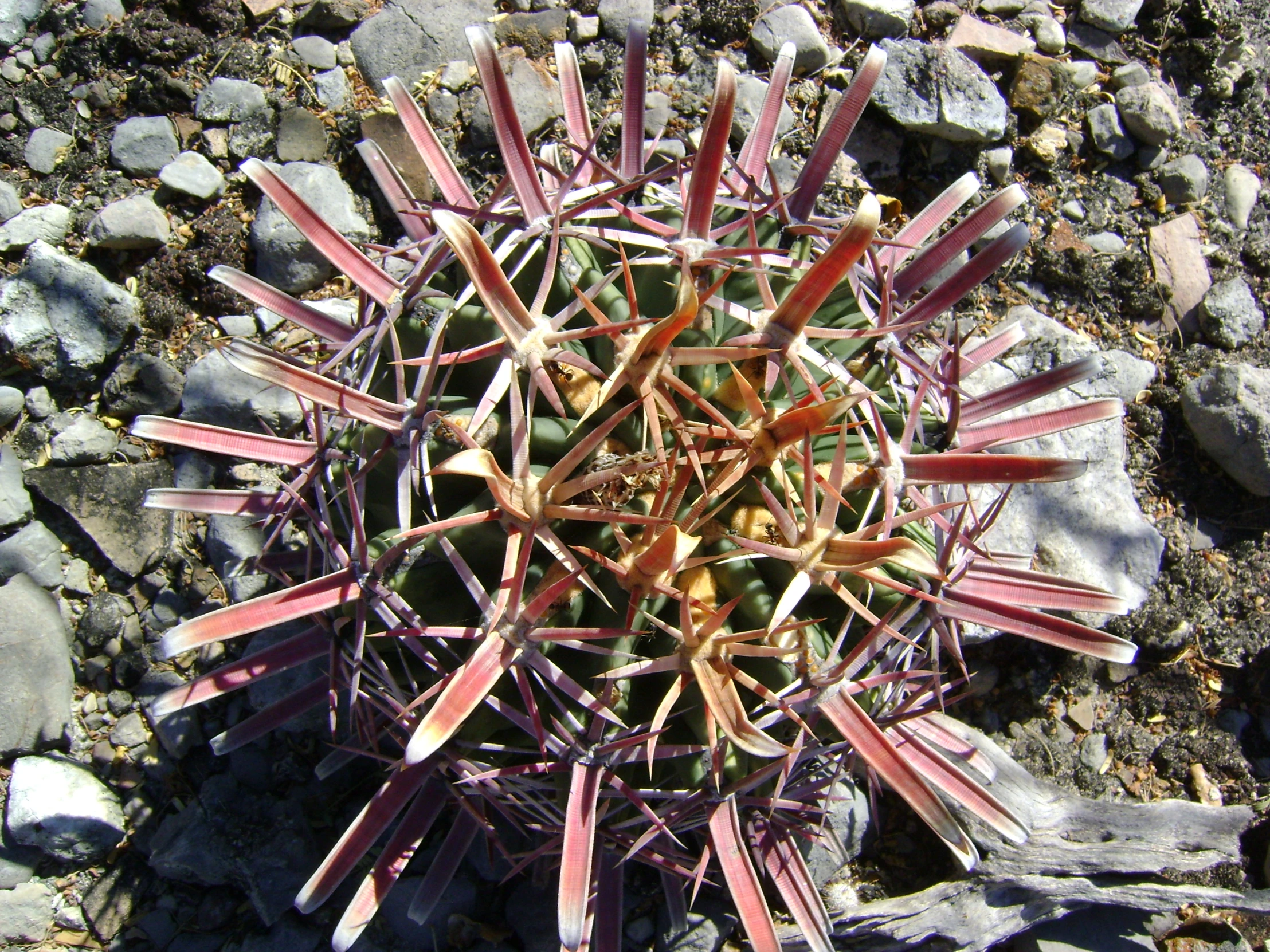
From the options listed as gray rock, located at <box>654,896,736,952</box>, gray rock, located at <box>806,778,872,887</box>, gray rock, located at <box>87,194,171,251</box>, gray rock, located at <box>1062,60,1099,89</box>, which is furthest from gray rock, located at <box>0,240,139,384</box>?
gray rock, located at <box>1062,60,1099,89</box>

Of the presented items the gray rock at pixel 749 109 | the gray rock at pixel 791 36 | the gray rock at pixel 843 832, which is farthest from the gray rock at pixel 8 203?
the gray rock at pixel 843 832

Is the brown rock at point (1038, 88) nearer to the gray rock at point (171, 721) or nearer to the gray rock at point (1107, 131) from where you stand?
the gray rock at point (1107, 131)

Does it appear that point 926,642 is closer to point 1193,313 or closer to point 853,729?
point 853,729

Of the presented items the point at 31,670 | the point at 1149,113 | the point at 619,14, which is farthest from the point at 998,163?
the point at 31,670

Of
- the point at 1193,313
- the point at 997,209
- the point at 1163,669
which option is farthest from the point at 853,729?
the point at 1193,313

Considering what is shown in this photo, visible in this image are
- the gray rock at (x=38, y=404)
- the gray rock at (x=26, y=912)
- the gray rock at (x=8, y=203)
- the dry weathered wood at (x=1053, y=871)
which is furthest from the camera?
the gray rock at (x=8, y=203)

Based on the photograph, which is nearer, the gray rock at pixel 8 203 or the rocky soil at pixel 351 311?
the rocky soil at pixel 351 311

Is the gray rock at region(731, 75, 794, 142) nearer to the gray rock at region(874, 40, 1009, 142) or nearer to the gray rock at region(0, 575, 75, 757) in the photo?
the gray rock at region(874, 40, 1009, 142)
